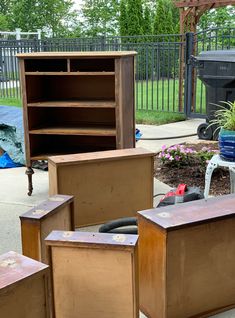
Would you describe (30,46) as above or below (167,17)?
below

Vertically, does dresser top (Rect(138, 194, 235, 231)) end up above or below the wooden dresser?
below

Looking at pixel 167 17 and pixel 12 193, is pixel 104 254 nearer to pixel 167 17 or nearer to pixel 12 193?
pixel 12 193

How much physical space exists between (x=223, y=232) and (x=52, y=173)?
65.7 inches

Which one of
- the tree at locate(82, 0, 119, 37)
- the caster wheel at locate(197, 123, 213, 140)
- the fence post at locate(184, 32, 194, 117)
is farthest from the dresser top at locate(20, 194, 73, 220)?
the tree at locate(82, 0, 119, 37)

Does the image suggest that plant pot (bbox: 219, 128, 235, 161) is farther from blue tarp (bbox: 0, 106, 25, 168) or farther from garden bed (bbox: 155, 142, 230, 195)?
blue tarp (bbox: 0, 106, 25, 168)

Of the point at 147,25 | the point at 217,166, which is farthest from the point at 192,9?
the point at 147,25

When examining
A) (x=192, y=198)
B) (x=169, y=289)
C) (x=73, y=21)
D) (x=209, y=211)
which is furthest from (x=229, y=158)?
(x=73, y=21)

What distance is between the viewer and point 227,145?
365 centimetres

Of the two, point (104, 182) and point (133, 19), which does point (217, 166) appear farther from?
point (133, 19)

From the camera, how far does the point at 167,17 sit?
16.2 meters

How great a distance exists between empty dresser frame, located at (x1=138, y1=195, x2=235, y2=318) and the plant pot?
46.6 inches

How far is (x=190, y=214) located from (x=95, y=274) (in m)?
0.58

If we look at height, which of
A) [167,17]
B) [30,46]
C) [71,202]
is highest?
[167,17]

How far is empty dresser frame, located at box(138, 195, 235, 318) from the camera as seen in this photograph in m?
2.28
